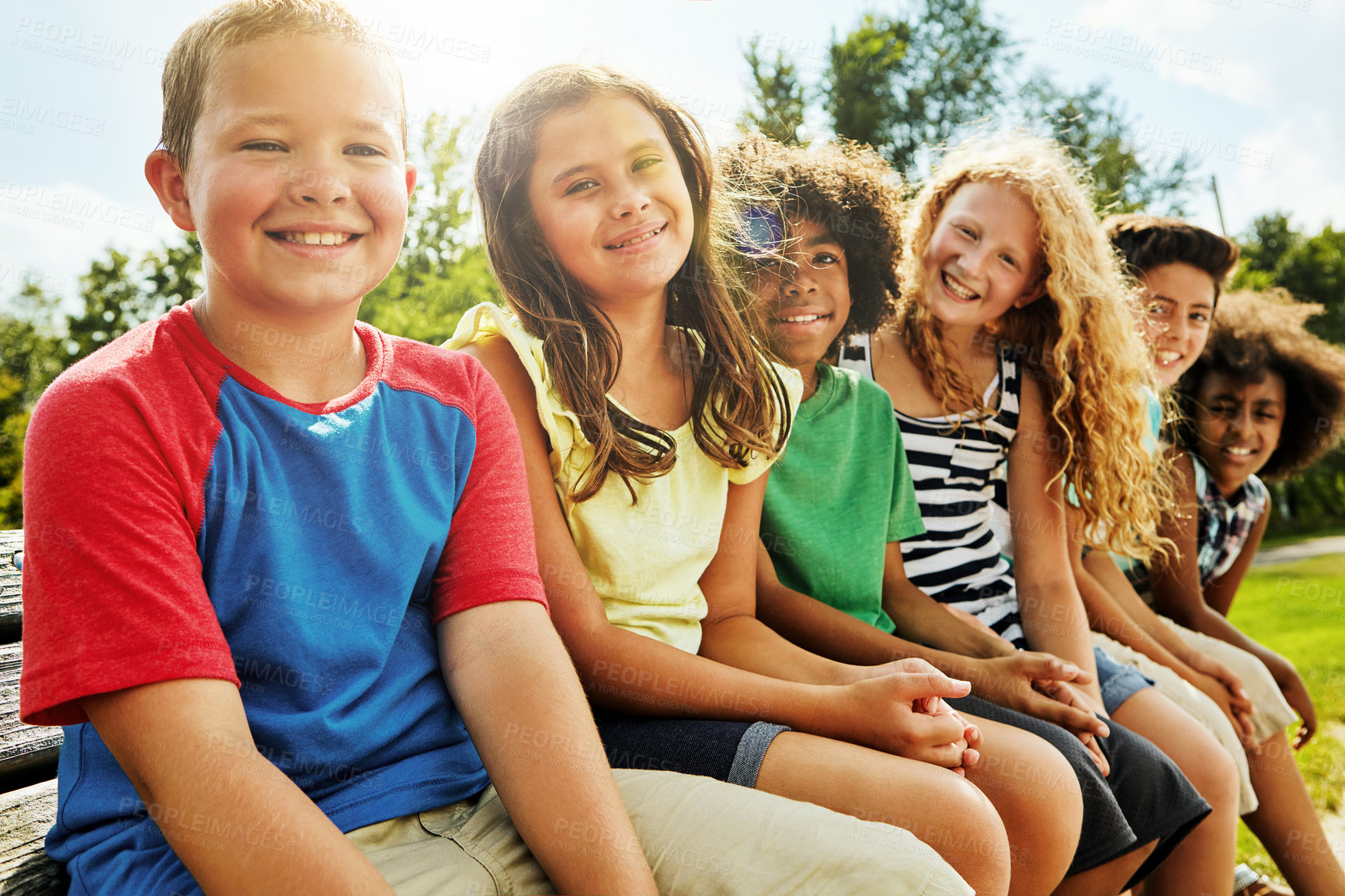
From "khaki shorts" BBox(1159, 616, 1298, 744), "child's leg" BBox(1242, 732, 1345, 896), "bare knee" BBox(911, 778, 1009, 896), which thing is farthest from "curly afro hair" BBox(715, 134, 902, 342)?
"child's leg" BBox(1242, 732, 1345, 896)

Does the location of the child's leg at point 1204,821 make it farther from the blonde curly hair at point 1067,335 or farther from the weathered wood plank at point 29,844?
the weathered wood plank at point 29,844

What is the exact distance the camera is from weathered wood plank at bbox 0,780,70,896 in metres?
1.20

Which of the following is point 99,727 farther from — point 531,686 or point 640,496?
point 640,496

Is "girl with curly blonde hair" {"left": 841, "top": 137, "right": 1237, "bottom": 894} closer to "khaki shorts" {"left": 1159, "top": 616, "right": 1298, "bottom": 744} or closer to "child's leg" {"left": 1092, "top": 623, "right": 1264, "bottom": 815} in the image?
"child's leg" {"left": 1092, "top": 623, "right": 1264, "bottom": 815}

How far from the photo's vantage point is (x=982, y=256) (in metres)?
2.78

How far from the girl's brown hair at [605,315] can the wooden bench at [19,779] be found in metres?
0.99

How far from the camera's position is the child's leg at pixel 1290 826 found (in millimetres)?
2973

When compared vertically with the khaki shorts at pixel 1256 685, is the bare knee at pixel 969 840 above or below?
above

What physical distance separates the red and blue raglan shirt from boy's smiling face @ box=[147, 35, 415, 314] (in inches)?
4.2

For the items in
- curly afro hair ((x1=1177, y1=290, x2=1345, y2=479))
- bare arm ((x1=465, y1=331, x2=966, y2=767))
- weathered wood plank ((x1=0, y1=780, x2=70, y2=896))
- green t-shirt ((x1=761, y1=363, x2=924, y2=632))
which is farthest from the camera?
curly afro hair ((x1=1177, y1=290, x2=1345, y2=479))

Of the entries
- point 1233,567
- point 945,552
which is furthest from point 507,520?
point 1233,567

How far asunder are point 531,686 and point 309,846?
1.24ft

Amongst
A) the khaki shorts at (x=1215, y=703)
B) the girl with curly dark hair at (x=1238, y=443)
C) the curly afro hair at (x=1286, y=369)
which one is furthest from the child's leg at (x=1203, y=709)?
the curly afro hair at (x=1286, y=369)

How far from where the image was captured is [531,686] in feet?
4.44
